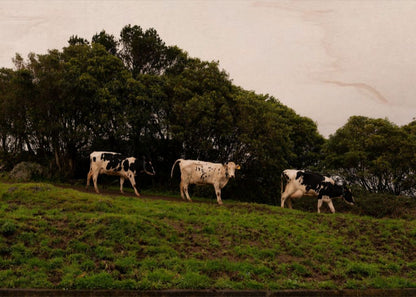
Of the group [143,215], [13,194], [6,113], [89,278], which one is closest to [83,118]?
[6,113]

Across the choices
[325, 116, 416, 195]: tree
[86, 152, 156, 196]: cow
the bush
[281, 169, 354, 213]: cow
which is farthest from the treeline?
[281, 169, 354, 213]: cow

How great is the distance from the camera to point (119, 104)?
25734mm

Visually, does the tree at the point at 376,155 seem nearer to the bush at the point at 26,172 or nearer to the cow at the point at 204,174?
the cow at the point at 204,174

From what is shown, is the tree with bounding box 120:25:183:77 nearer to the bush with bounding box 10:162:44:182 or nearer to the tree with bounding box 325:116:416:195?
the bush with bounding box 10:162:44:182

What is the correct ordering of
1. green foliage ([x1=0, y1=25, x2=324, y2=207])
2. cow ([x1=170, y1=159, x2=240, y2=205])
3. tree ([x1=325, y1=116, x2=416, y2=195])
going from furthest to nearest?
tree ([x1=325, y1=116, x2=416, y2=195])
green foliage ([x1=0, y1=25, x2=324, y2=207])
cow ([x1=170, y1=159, x2=240, y2=205])

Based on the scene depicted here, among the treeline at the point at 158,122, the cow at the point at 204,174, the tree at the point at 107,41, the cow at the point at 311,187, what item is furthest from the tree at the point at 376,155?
the tree at the point at 107,41

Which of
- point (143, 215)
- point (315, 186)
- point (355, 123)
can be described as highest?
point (355, 123)

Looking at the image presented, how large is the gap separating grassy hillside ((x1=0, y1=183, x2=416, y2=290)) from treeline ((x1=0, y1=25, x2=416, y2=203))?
1165cm

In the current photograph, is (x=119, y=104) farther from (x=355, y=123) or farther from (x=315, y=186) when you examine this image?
(x=355, y=123)

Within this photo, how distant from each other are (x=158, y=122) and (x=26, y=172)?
10.3m

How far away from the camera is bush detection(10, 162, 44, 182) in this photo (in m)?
24.9

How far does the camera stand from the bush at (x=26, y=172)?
2486cm

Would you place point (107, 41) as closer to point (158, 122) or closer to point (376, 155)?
point (158, 122)

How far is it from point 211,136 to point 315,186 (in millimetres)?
10632
